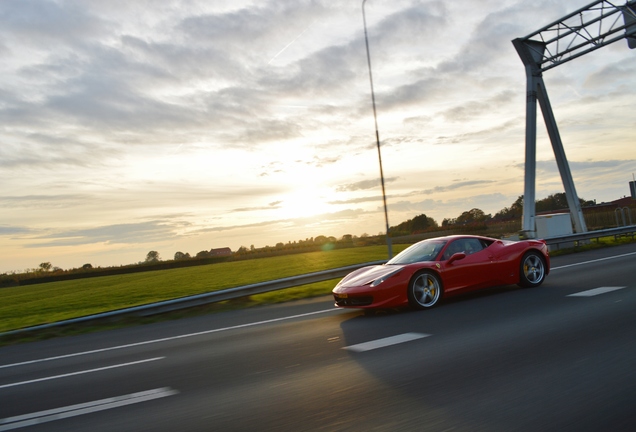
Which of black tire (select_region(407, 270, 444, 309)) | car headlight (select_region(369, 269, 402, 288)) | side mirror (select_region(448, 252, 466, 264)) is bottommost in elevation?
black tire (select_region(407, 270, 444, 309))

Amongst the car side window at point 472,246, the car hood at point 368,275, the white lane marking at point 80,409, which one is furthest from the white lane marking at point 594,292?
the white lane marking at point 80,409

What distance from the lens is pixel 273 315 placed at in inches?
413

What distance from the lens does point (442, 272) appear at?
9.47 meters

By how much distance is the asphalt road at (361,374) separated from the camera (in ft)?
13.2

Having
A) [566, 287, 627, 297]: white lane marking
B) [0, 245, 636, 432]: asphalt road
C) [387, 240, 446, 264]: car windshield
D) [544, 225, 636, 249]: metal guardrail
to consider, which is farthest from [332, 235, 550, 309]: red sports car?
[544, 225, 636, 249]: metal guardrail

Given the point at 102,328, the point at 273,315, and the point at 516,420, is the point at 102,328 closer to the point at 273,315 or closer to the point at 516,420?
the point at 273,315

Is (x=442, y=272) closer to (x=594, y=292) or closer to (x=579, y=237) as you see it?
(x=594, y=292)

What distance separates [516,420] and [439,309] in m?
5.33

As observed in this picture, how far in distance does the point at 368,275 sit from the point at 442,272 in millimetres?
1274

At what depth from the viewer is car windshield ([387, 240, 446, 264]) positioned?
9797 millimetres

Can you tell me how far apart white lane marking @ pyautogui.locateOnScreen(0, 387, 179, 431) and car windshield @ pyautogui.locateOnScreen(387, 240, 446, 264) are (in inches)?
220

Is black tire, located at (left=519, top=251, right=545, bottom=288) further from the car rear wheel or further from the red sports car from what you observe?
the car rear wheel

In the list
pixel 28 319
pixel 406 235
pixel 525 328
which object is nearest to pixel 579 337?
pixel 525 328

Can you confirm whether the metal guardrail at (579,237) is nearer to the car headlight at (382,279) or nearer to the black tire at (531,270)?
the black tire at (531,270)
